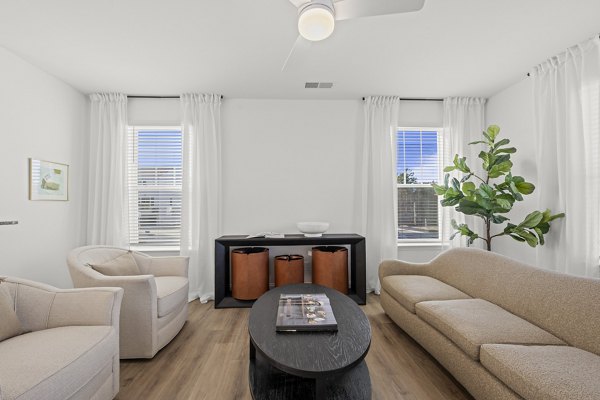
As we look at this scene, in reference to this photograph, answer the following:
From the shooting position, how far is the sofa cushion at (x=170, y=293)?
227cm

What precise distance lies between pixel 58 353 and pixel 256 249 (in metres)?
2.37

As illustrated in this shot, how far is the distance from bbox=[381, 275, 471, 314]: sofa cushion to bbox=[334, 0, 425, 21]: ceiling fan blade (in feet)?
6.89

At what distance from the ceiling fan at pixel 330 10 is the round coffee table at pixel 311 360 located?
1.69m

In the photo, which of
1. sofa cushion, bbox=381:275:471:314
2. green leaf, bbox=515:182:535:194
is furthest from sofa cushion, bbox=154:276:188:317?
green leaf, bbox=515:182:535:194

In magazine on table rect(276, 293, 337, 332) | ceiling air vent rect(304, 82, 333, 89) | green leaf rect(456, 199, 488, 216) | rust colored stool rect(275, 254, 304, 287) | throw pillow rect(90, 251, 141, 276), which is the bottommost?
rust colored stool rect(275, 254, 304, 287)

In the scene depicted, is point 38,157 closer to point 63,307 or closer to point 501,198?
Answer: point 63,307

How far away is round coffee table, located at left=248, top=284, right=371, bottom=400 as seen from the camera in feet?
4.09

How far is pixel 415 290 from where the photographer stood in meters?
2.46

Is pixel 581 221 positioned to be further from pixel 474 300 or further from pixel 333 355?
pixel 333 355

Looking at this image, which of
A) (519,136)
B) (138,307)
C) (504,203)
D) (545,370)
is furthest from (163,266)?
(519,136)

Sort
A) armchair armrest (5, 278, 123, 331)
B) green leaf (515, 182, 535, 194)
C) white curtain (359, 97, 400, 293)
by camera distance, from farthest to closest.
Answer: white curtain (359, 97, 400, 293) → green leaf (515, 182, 535, 194) → armchair armrest (5, 278, 123, 331)

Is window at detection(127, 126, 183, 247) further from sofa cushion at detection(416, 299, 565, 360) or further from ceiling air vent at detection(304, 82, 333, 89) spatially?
sofa cushion at detection(416, 299, 565, 360)

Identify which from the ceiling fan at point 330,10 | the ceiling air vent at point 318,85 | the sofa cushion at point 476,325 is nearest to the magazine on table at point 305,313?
the sofa cushion at point 476,325

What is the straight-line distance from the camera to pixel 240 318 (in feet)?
9.72
